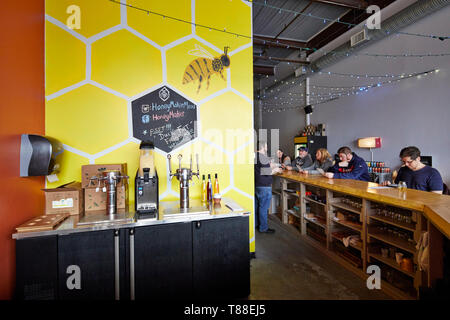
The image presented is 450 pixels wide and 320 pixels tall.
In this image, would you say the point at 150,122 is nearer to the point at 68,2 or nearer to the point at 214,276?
the point at 68,2

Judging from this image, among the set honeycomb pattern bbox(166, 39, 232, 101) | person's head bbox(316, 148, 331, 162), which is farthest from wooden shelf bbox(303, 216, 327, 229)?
honeycomb pattern bbox(166, 39, 232, 101)

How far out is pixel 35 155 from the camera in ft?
6.35

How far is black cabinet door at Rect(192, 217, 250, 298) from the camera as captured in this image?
214cm

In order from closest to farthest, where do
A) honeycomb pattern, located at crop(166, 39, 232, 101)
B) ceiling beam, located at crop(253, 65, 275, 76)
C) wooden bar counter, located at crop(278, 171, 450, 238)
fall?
1. wooden bar counter, located at crop(278, 171, 450, 238)
2. honeycomb pattern, located at crop(166, 39, 232, 101)
3. ceiling beam, located at crop(253, 65, 275, 76)

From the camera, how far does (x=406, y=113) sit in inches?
179

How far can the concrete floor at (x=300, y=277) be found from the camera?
2434mm

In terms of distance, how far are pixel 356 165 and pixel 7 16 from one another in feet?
14.6

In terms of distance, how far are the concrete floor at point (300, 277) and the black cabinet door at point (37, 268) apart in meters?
1.70

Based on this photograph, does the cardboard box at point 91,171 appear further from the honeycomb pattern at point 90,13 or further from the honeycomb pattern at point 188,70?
the honeycomb pattern at point 90,13

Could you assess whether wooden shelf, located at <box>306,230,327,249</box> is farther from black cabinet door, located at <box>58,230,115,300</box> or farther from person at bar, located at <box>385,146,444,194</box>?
black cabinet door, located at <box>58,230,115,300</box>

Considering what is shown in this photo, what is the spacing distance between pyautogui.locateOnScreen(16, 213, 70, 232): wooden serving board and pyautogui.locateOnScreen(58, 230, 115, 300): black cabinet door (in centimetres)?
12

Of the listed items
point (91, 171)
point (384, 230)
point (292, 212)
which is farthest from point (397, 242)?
point (91, 171)
